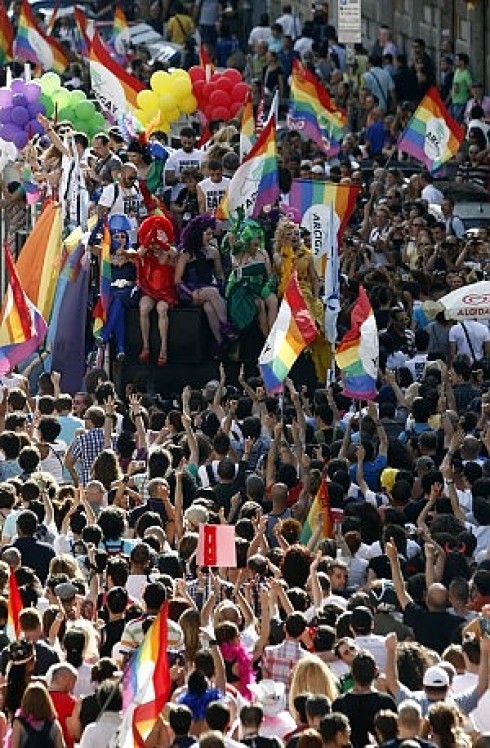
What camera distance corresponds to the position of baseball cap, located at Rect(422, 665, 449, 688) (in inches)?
567

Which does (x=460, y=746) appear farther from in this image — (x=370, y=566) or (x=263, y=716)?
(x=370, y=566)

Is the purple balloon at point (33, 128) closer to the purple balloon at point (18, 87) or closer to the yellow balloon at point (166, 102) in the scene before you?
the purple balloon at point (18, 87)

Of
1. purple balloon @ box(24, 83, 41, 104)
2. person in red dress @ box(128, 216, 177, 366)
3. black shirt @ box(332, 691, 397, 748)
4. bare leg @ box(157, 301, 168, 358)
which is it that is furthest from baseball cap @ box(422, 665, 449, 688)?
purple balloon @ box(24, 83, 41, 104)

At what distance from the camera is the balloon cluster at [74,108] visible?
30622mm

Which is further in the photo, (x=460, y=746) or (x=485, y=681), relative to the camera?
(x=485, y=681)

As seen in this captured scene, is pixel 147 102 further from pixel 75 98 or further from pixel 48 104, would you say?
pixel 48 104

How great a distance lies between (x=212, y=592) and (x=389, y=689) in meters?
2.06

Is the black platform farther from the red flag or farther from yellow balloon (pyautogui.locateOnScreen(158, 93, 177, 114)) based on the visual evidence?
the red flag

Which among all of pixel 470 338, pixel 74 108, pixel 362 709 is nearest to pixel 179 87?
pixel 74 108

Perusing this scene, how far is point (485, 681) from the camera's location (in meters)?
14.7

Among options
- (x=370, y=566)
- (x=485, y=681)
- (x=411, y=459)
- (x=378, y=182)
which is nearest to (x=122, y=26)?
(x=378, y=182)

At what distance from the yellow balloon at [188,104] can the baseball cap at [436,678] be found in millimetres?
17529

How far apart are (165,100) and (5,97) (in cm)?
231

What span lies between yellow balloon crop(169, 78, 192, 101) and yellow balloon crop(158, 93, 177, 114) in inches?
1.9
